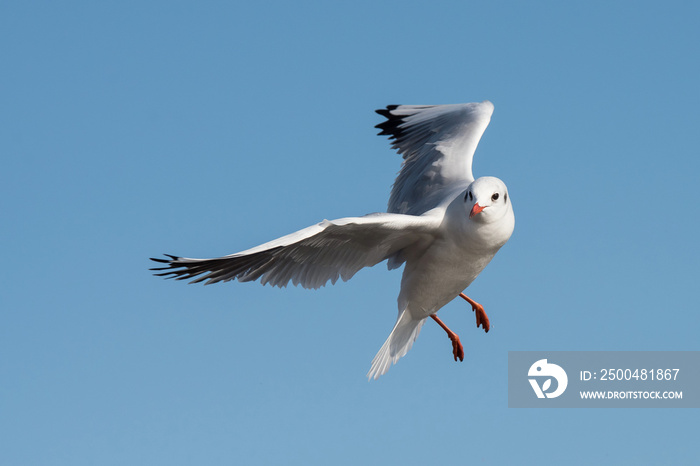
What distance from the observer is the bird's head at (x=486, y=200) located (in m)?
8.55

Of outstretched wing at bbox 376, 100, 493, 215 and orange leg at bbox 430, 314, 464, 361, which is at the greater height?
outstretched wing at bbox 376, 100, 493, 215

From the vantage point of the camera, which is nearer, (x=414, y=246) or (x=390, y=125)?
(x=414, y=246)

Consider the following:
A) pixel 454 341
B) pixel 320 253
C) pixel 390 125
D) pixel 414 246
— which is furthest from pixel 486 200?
pixel 390 125

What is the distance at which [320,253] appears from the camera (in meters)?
8.84

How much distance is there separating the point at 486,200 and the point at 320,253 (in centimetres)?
156

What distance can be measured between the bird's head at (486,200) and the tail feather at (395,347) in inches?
78.8

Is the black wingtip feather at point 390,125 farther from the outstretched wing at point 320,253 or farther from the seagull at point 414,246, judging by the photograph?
the outstretched wing at point 320,253

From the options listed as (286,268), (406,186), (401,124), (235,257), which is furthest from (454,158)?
(235,257)

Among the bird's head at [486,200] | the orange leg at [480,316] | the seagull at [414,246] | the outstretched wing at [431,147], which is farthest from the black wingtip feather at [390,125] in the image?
the bird's head at [486,200]

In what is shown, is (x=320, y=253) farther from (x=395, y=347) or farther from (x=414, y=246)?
(x=395, y=347)

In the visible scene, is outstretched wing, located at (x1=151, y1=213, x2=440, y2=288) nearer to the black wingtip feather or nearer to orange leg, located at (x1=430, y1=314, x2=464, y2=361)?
orange leg, located at (x1=430, y1=314, x2=464, y2=361)

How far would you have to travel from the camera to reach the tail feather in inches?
409

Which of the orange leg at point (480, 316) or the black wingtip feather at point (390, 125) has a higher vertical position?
the black wingtip feather at point (390, 125)

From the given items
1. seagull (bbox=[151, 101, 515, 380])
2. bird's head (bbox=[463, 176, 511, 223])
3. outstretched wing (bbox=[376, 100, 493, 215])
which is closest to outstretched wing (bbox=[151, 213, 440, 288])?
seagull (bbox=[151, 101, 515, 380])
